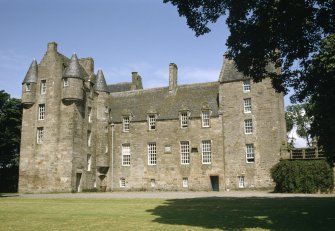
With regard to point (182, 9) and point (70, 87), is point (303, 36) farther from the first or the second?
point (70, 87)

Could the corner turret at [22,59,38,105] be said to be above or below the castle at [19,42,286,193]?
above

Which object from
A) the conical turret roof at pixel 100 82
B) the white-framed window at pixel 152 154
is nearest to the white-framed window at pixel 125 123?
the white-framed window at pixel 152 154

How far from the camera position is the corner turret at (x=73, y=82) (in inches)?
1590

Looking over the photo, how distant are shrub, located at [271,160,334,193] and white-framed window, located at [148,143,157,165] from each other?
1477cm

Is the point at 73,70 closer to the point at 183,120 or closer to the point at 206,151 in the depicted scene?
the point at 183,120

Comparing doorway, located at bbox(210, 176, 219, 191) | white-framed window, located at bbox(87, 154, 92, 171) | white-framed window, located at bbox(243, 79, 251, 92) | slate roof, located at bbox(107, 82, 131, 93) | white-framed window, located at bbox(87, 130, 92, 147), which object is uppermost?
slate roof, located at bbox(107, 82, 131, 93)

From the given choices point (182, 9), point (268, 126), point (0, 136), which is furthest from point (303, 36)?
point (0, 136)

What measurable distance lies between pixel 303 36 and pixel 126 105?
115ft

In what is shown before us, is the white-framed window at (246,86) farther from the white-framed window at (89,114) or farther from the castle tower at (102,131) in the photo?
the white-framed window at (89,114)

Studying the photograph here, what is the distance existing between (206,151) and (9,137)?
81.7 feet

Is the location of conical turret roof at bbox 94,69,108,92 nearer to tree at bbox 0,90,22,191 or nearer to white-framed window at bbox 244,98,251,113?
tree at bbox 0,90,22,191

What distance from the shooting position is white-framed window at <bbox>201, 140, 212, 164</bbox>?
4094 centimetres

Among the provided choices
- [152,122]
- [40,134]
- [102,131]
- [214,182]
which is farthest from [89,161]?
[214,182]

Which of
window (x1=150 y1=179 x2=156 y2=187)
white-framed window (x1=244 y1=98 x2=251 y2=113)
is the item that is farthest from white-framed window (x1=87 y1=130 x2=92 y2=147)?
white-framed window (x1=244 y1=98 x2=251 y2=113)
